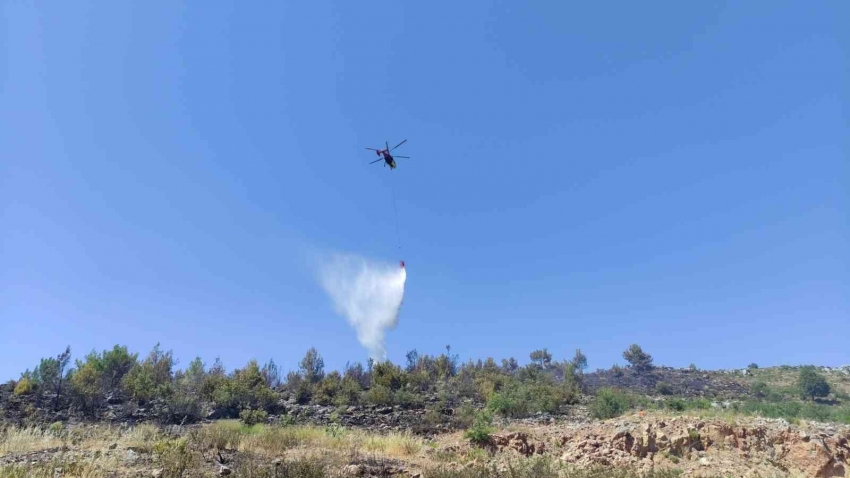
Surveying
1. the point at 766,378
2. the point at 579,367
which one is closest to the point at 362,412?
the point at 579,367

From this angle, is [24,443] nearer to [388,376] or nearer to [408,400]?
[408,400]

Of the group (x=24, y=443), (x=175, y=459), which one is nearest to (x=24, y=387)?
(x=24, y=443)

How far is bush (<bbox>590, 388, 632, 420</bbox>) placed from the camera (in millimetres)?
26094

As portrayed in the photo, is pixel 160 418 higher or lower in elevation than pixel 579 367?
lower

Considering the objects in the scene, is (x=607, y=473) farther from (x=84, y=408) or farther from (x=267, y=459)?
(x=84, y=408)

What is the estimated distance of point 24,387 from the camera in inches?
1223

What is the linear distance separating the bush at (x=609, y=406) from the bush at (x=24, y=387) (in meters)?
36.4

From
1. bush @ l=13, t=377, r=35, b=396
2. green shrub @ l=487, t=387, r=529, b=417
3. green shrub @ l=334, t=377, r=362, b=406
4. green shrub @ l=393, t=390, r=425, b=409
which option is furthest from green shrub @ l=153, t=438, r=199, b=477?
bush @ l=13, t=377, r=35, b=396

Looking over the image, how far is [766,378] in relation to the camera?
52.5 metres

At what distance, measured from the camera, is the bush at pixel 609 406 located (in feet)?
85.6

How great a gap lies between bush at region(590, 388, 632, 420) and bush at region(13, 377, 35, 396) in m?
36.4

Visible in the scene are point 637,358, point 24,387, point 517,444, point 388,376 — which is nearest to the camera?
point 517,444

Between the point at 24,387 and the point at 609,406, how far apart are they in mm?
37637

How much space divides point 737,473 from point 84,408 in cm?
3183
